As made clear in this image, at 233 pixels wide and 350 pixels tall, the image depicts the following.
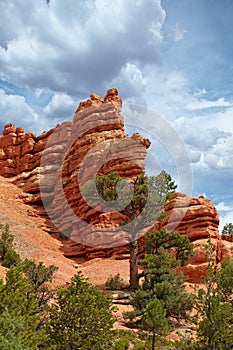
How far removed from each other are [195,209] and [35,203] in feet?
95.3

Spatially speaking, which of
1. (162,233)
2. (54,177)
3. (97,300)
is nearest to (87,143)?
(54,177)

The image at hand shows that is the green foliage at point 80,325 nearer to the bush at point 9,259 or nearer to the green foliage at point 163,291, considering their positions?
the green foliage at point 163,291

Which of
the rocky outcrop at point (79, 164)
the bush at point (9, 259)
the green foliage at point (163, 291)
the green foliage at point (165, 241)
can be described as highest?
the rocky outcrop at point (79, 164)

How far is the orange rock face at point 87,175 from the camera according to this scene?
41.4 m

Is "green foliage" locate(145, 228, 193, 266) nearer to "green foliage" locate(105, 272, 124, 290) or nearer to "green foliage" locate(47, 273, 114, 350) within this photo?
"green foliage" locate(105, 272, 124, 290)

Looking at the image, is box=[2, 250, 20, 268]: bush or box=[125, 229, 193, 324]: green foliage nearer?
box=[125, 229, 193, 324]: green foliage

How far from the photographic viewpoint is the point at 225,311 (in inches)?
539

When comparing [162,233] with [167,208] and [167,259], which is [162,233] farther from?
[167,208]

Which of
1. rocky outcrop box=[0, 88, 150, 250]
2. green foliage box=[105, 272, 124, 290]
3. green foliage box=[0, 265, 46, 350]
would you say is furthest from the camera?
rocky outcrop box=[0, 88, 150, 250]

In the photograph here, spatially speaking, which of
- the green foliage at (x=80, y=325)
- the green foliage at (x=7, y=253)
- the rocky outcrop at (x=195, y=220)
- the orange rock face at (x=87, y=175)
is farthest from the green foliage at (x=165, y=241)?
the green foliage at (x=80, y=325)

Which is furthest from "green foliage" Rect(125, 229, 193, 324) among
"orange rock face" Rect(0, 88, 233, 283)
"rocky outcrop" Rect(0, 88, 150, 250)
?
"rocky outcrop" Rect(0, 88, 150, 250)

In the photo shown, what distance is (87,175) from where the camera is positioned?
51594mm

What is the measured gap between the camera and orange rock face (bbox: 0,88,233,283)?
41359 millimetres

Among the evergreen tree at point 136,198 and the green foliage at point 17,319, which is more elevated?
the evergreen tree at point 136,198
